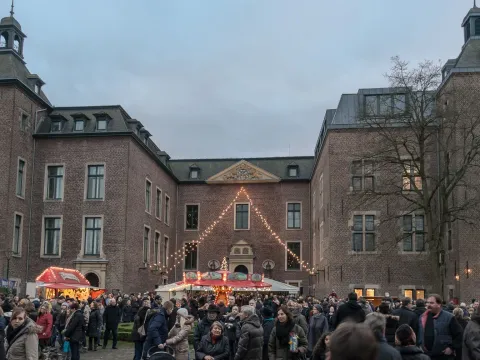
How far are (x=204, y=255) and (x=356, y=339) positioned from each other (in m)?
45.5

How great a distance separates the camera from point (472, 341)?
7.56m

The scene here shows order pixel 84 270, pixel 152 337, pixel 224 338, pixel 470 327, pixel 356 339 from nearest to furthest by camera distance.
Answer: pixel 356 339
pixel 470 327
pixel 224 338
pixel 152 337
pixel 84 270

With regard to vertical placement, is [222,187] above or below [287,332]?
above

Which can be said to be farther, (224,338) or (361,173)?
(361,173)

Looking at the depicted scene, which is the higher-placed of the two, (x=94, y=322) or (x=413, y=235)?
(x=413, y=235)

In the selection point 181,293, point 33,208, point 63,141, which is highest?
point 63,141

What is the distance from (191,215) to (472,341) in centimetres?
4230

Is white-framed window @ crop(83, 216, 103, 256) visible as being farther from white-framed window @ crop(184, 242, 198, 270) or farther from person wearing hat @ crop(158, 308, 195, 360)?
person wearing hat @ crop(158, 308, 195, 360)

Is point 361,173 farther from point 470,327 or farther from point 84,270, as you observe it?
point 470,327

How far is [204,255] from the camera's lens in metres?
48.1

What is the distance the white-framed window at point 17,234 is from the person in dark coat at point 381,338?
30829 mm

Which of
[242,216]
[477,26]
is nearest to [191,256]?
[242,216]

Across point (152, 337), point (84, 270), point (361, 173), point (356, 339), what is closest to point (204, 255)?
point (84, 270)

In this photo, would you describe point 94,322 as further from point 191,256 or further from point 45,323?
point 191,256
